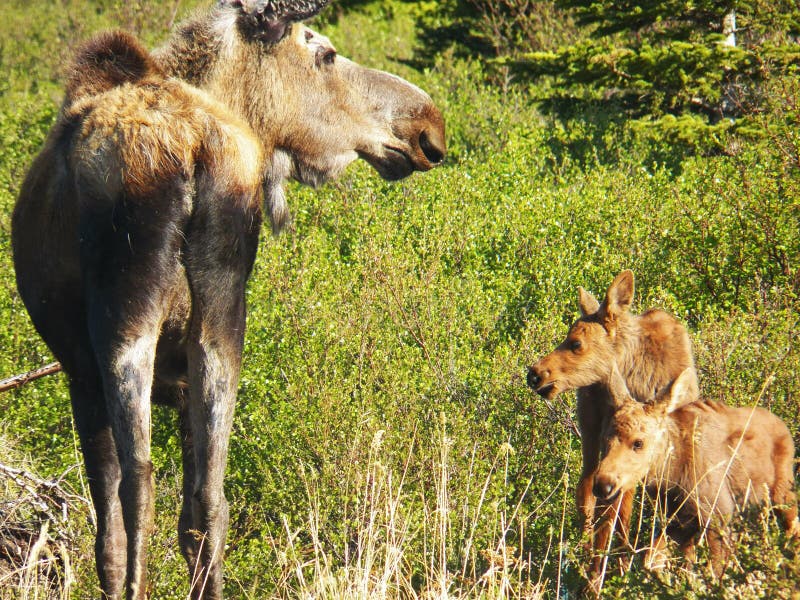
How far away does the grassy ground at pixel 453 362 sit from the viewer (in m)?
5.30

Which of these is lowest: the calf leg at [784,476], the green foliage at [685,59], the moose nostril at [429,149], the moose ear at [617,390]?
the calf leg at [784,476]

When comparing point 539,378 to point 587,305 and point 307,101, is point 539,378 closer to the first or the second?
point 587,305

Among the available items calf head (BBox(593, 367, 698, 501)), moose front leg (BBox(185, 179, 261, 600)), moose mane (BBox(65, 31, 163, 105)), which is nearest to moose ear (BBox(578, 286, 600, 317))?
calf head (BBox(593, 367, 698, 501))

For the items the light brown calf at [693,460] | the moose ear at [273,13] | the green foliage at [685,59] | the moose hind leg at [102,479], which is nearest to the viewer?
the moose hind leg at [102,479]

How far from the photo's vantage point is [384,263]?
28.5ft

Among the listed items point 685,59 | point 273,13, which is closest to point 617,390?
point 273,13

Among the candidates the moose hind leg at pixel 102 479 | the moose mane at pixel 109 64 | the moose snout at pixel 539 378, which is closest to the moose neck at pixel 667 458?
the moose snout at pixel 539 378

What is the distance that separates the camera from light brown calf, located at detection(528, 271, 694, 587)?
607cm

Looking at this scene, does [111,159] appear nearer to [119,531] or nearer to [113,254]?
[113,254]

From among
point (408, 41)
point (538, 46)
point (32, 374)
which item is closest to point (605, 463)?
point (32, 374)

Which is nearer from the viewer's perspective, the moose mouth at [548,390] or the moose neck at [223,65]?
the moose neck at [223,65]

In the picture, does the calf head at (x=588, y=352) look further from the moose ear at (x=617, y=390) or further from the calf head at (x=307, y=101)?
the calf head at (x=307, y=101)

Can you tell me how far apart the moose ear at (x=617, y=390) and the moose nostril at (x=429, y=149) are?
5.78 ft

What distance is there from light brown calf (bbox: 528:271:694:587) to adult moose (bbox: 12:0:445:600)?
225 cm
